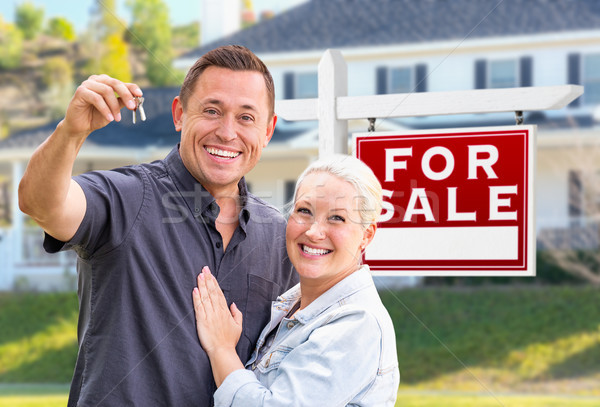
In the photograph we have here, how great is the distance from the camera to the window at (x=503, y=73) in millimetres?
16844

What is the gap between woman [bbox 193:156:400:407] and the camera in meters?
2.30

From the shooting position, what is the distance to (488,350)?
45.4 feet

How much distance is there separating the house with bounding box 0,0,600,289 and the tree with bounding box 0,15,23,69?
14642mm

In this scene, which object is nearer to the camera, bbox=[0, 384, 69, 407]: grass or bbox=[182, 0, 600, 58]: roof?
bbox=[0, 384, 69, 407]: grass

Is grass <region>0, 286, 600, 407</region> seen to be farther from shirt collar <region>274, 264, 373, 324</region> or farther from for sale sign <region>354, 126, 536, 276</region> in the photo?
shirt collar <region>274, 264, 373, 324</region>

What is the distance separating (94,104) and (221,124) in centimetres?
70

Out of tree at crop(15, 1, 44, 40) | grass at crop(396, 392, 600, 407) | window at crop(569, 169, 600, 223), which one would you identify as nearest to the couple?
grass at crop(396, 392, 600, 407)

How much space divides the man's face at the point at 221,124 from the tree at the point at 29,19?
35.8 meters

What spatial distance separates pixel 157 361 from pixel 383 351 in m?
0.72

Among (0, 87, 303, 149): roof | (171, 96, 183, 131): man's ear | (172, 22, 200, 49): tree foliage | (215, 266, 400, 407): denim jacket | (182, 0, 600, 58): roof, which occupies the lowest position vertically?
(215, 266, 400, 407): denim jacket

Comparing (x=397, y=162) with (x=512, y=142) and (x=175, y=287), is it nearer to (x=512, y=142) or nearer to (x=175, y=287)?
(x=512, y=142)

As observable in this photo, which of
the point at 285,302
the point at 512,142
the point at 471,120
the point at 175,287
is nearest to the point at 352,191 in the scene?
the point at 285,302

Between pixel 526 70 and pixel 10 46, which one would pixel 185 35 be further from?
pixel 526 70

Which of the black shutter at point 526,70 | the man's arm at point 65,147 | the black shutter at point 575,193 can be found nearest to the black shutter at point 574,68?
the black shutter at point 526,70
